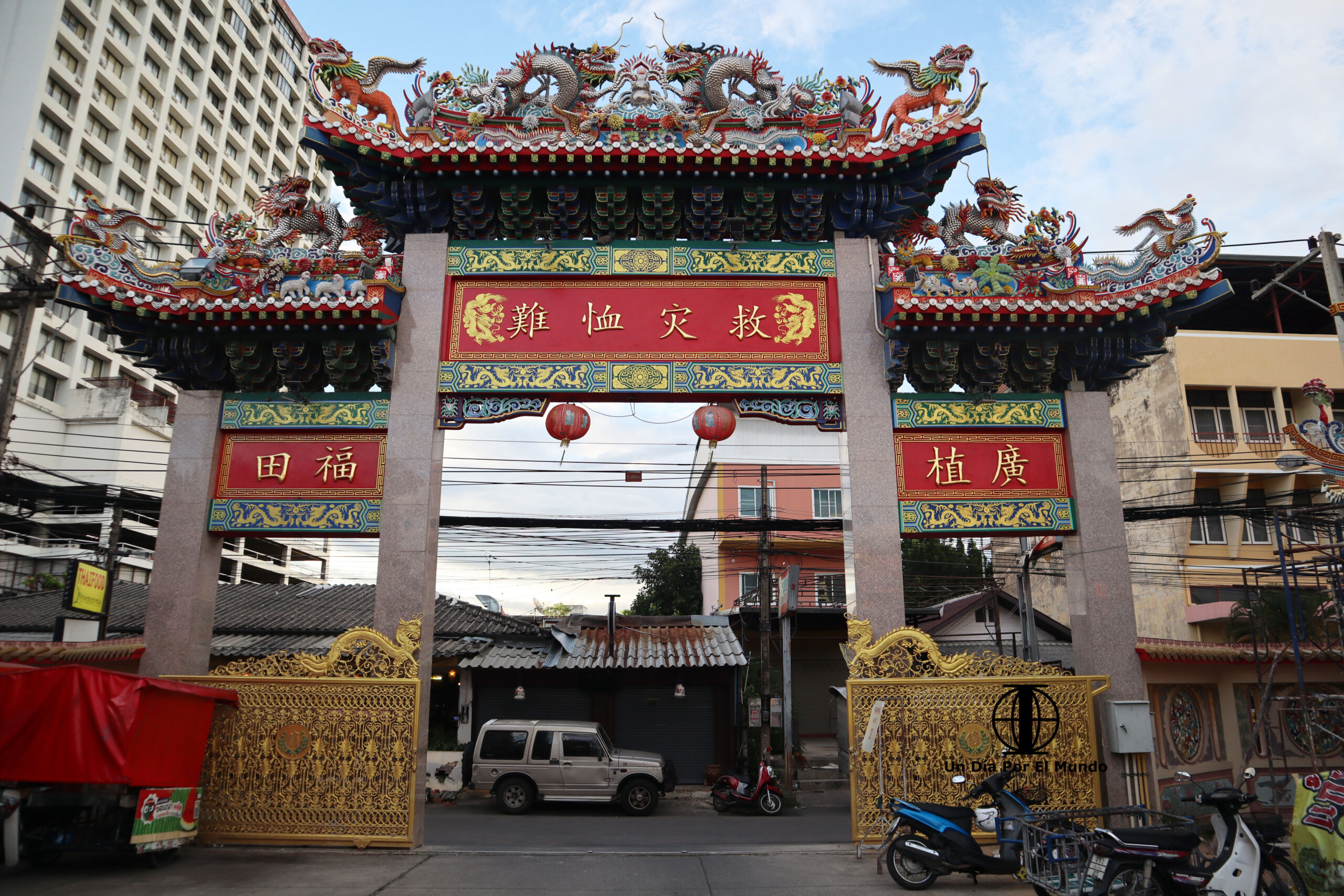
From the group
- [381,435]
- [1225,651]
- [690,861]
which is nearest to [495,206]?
[381,435]

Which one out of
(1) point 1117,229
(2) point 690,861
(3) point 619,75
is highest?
(3) point 619,75

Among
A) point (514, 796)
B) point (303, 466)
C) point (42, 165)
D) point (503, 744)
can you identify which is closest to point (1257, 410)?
point (503, 744)

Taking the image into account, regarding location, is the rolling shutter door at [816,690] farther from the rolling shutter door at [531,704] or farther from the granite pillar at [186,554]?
the granite pillar at [186,554]

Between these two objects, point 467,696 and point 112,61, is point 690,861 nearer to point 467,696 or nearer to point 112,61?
point 467,696

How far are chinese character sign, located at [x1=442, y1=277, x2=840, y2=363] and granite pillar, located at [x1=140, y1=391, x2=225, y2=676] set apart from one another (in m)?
2.81

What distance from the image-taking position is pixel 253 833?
27.3 feet

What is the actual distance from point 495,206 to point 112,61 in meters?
39.3

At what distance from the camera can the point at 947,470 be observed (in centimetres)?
941

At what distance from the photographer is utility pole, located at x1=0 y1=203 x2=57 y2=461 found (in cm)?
1099

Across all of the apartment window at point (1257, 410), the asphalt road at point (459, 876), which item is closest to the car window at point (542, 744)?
the asphalt road at point (459, 876)

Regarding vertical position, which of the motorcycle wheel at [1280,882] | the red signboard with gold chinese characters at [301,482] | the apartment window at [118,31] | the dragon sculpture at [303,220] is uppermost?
the apartment window at [118,31]

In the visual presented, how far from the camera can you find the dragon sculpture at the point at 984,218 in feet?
32.7

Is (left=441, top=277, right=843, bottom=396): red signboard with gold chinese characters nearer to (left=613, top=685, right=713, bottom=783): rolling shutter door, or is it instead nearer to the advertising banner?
the advertising banner

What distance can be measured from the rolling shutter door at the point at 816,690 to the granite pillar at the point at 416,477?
18.7 m
